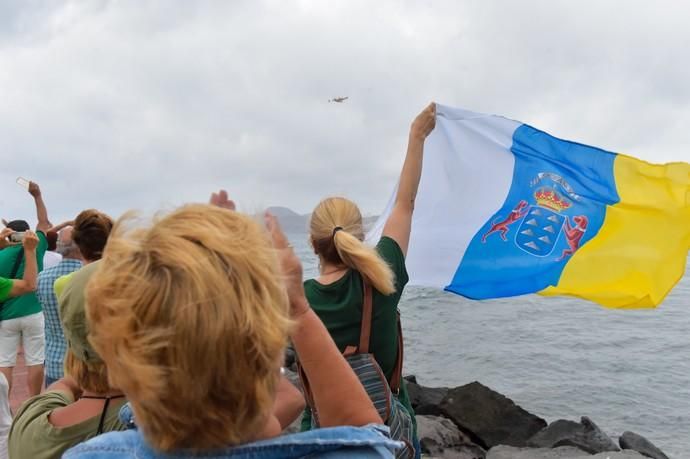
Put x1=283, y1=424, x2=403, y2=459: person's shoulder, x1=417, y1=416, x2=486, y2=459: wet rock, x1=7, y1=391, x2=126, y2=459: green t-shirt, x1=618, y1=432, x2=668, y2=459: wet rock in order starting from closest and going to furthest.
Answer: x1=283, y1=424, x2=403, y2=459: person's shoulder, x1=7, y1=391, x2=126, y2=459: green t-shirt, x1=417, y1=416, x2=486, y2=459: wet rock, x1=618, y1=432, x2=668, y2=459: wet rock

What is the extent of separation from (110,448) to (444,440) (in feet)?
25.6

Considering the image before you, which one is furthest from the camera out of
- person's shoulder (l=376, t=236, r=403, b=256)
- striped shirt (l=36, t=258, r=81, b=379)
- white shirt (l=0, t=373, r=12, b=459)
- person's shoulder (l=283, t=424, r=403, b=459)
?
striped shirt (l=36, t=258, r=81, b=379)

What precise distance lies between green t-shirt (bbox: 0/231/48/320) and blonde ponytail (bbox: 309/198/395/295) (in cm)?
397

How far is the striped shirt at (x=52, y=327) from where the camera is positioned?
14.5 feet

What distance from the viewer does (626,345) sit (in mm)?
20078

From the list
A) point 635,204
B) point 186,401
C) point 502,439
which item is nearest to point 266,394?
point 186,401

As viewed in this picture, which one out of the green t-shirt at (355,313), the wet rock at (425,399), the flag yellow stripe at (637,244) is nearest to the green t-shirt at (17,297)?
the green t-shirt at (355,313)

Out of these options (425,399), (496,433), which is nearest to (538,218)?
(496,433)

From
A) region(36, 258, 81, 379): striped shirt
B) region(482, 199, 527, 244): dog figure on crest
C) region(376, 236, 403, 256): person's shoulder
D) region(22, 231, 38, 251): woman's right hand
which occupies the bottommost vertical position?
region(36, 258, 81, 379): striped shirt

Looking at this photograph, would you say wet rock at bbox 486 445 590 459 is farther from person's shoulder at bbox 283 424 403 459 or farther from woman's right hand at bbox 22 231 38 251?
person's shoulder at bbox 283 424 403 459

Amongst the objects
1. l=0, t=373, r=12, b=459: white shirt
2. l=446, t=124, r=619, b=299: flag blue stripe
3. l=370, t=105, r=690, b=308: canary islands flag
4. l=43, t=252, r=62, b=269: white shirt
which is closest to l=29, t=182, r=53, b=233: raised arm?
l=43, t=252, r=62, b=269: white shirt

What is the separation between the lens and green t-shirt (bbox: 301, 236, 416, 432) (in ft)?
9.36

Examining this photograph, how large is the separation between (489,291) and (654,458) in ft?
19.9

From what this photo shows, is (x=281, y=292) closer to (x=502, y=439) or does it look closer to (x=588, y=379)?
(x=502, y=439)
